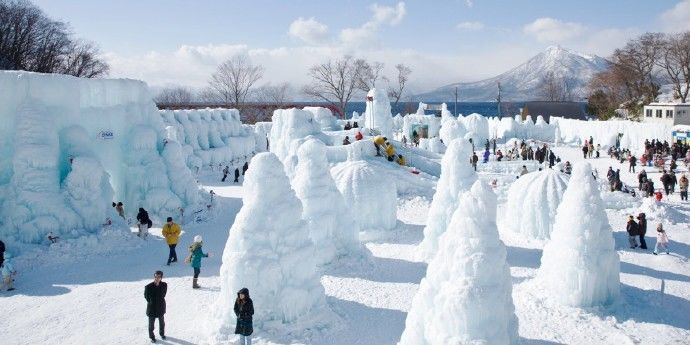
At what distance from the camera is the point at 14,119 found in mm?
15695

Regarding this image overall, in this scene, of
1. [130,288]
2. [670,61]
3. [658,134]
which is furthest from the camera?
[670,61]

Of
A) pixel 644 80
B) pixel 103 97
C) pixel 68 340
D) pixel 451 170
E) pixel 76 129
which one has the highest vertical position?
pixel 644 80

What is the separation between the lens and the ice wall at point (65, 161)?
A: 15.1 meters

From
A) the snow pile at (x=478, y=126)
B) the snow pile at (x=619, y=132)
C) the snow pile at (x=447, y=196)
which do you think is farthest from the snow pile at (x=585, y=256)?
the snow pile at (x=478, y=126)

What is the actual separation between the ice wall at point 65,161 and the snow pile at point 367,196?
687 cm

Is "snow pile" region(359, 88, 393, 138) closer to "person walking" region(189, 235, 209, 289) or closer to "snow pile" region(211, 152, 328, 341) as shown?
"person walking" region(189, 235, 209, 289)

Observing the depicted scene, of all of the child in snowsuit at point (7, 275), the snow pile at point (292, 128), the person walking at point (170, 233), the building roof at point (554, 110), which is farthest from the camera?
the building roof at point (554, 110)

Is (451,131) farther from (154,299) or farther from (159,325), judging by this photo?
(154,299)

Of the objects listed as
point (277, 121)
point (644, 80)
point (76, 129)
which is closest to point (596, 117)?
point (644, 80)

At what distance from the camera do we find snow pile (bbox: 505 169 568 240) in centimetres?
1641

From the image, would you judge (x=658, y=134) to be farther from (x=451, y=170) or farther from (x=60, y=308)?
(x=60, y=308)

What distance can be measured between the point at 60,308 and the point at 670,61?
2397 inches

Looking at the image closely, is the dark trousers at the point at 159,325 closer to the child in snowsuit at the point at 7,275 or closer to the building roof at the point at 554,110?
the child in snowsuit at the point at 7,275

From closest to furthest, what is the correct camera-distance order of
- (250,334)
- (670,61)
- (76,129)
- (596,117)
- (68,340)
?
1. (250,334)
2. (68,340)
3. (76,129)
4. (670,61)
5. (596,117)
